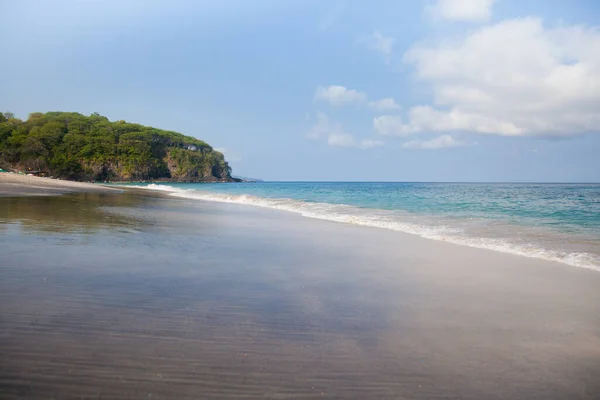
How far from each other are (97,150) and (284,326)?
10297 centimetres

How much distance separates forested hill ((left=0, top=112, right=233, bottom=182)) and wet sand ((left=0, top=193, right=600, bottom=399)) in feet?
290

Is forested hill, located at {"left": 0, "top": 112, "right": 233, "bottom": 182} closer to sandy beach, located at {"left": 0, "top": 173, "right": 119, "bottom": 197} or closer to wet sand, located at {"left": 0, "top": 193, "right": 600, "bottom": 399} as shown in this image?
sandy beach, located at {"left": 0, "top": 173, "right": 119, "bottom": 197}

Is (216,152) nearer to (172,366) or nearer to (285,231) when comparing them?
(285,231)

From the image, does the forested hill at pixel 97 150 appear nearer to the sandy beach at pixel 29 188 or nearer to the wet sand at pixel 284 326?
the sandy beach at pixel 29 188

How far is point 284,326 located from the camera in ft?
13.0

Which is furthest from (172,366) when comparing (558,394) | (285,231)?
(285,231)

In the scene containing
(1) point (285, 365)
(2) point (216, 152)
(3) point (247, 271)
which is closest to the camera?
(1) point (285, 365)

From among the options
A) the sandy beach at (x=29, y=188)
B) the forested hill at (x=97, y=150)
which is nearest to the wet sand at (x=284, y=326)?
the sandy beach at (x=29, y=188)

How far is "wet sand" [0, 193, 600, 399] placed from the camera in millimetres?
2818

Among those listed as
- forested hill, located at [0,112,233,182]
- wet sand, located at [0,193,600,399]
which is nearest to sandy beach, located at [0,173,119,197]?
wet sand, located at [0,193,600,399]

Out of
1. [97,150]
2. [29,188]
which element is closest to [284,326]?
[29,188]

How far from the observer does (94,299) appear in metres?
4.39

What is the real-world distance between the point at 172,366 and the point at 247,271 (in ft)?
11.2

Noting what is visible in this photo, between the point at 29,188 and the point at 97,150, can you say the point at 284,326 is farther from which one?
the point at 97,150
